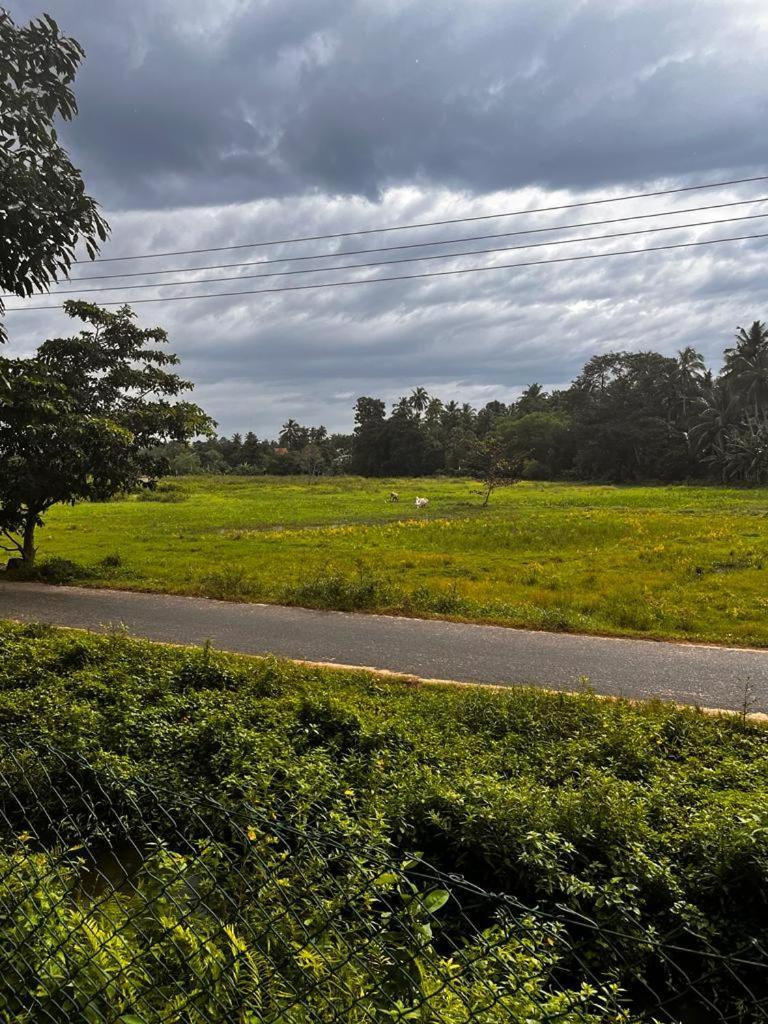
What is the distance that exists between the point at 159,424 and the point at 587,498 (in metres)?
31.4

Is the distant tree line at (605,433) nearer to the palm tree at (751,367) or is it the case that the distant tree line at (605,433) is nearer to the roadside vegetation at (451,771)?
the palm tree at (751,367)

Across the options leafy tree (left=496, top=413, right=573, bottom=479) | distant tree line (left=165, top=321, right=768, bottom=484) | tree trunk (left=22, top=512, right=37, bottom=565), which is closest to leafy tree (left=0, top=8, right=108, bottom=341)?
tree trunk (left=22, top=512, right=37, bottom=565)

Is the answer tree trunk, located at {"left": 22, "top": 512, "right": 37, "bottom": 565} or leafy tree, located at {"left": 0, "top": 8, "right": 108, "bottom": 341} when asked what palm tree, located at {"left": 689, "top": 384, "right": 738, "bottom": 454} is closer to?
tree trunk, located at {"left": 22, "top": 512, "right": 37, "bottom": 565}

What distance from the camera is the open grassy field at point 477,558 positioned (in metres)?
12.7

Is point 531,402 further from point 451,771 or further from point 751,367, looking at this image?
point 451,771

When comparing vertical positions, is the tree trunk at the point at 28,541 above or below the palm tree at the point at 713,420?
below

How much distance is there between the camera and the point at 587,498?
41969mm

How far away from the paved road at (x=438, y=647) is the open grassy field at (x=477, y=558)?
0.81 m

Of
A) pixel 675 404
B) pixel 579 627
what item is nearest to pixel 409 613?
pixel 579 627

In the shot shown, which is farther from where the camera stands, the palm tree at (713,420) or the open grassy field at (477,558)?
the palm tree at (713,420)

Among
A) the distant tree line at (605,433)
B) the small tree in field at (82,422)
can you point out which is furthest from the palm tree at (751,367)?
the small tree in field at (82,422)

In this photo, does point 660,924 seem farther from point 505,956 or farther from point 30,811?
point 30,811

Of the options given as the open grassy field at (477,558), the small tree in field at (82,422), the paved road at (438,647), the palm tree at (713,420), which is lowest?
the paved road at (438,647)

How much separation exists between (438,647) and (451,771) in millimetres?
4892
